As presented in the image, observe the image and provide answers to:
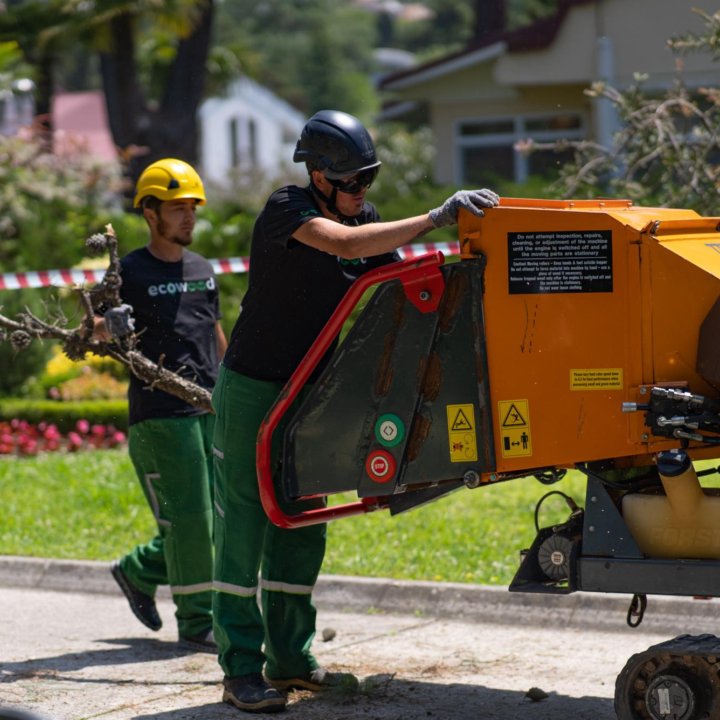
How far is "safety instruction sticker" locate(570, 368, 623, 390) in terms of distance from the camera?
15.4 ft

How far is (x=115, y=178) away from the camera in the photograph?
23.8m

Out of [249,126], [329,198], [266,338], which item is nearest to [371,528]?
[266,338]

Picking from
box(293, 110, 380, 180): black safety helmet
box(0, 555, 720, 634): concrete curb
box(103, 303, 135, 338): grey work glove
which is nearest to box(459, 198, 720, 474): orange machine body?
box(293, 110, 380, 180): black safety helmet

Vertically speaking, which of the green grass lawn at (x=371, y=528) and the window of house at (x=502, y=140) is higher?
the window of house at (x=502, y=140)

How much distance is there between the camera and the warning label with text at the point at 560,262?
185 inches

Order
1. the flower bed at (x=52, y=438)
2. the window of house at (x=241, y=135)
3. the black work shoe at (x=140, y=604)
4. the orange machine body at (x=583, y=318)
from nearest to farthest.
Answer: the orange machine body at (x=583, y=318)
the black work shoe at (x=140, y=604)
the flower bed at (x=52, y=438)
the window of house at (x=241, y=135)

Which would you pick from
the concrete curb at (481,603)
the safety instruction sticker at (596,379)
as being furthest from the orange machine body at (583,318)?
the concrete curb at (481,603)

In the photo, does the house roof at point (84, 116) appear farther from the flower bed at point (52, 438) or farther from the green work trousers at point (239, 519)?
the green work trousers at point (239, 519)

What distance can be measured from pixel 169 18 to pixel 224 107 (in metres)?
45.9

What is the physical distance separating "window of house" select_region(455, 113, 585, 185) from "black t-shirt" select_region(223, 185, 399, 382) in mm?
18179

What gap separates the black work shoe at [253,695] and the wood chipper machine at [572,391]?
86cm

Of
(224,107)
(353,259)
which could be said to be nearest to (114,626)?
(353,259)

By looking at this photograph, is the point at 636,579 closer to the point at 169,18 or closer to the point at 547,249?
the point at 547,249

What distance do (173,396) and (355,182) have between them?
1.58 m
